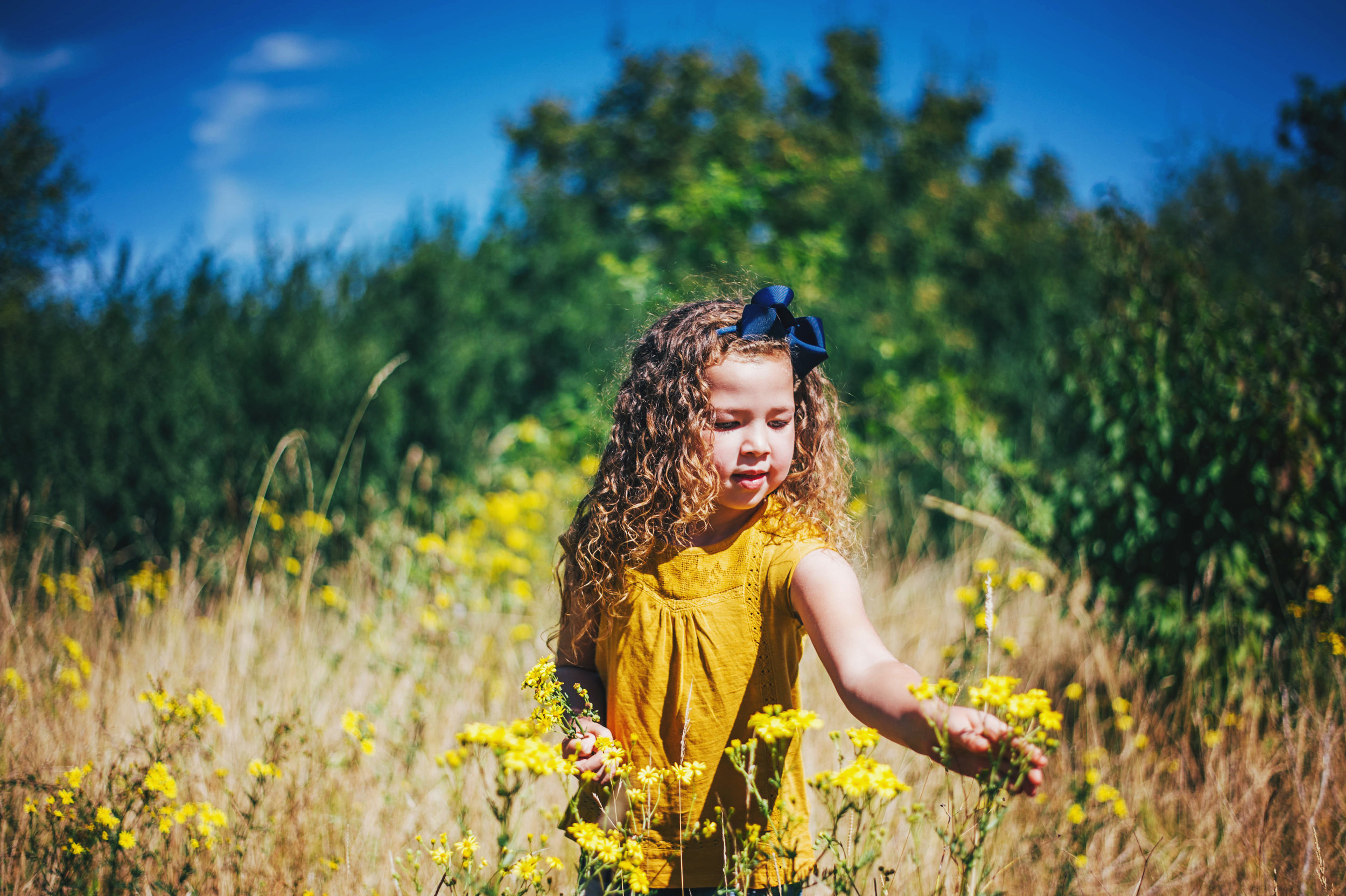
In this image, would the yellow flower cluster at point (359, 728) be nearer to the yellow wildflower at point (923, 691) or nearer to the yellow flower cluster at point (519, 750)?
the yellow flower cluster at point (519, 750)

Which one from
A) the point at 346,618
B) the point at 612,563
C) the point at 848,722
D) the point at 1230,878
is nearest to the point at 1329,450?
the point at 1230,878

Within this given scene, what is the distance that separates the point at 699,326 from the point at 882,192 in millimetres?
9310

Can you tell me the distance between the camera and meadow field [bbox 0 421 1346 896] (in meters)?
1.70

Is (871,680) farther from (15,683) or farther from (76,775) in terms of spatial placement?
(15,683)

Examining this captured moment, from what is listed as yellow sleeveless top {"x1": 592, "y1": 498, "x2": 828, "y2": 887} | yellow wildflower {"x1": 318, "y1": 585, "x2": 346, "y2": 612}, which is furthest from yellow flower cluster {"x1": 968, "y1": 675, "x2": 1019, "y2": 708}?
yellow wildflower {"x1": 318, "y1": 585, "x2": 346, "y2": 612}

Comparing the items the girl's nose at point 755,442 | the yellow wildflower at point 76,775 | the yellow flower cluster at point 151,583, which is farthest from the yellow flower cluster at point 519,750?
the yellow flower cluster at point 151,583

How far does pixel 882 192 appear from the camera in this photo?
9.91m

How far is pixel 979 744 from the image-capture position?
98 cm

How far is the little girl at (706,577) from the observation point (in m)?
1.43

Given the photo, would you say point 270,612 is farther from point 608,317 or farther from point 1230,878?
point 608,317

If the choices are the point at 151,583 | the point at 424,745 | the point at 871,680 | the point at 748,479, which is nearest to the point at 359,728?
the point at 424,745

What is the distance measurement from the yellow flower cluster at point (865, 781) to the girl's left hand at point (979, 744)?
8 cm

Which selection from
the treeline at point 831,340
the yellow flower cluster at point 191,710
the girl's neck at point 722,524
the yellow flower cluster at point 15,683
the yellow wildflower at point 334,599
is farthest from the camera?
the yellow wildflower at point 334,599

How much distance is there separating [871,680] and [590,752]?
18.5 inches
